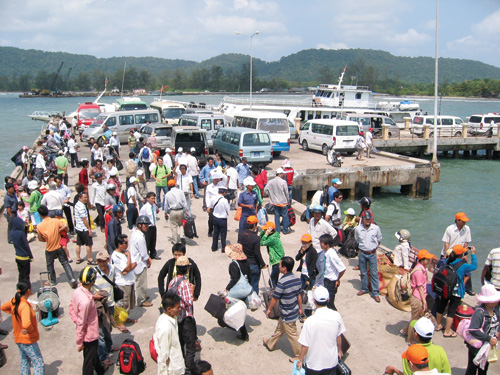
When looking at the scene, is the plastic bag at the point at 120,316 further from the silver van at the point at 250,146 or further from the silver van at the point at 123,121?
the silver van at the point at 123,121

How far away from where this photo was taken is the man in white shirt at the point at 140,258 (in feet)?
23.7

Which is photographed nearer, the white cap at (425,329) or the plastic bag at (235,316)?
the white cap at (425,329)

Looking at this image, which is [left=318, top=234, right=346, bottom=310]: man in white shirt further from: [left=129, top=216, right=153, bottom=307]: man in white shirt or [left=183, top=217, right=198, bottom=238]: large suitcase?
[left=183, top=217, right=198, bottom=238]: large suitcase

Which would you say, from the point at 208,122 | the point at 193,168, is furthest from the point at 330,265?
the point at 208,122

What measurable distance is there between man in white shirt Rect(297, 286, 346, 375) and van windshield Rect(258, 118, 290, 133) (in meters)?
17.1

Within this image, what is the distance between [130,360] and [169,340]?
1133 mm

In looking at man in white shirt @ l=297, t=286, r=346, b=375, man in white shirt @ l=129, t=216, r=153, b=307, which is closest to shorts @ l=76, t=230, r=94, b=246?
man in white shirt @ l=129, t=216, r=153, b=307

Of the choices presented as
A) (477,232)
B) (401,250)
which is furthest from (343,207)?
(401,250)

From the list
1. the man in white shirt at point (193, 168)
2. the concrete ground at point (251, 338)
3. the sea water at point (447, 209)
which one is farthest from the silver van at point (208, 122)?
the concrete ground at point (251, 338)

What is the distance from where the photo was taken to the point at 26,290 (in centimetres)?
546

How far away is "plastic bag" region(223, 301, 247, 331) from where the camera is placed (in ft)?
20.8

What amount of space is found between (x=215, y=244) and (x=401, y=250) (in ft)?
14.0

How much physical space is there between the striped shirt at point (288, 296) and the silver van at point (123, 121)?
21.5 m

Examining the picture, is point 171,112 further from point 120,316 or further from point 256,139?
point 120,316
